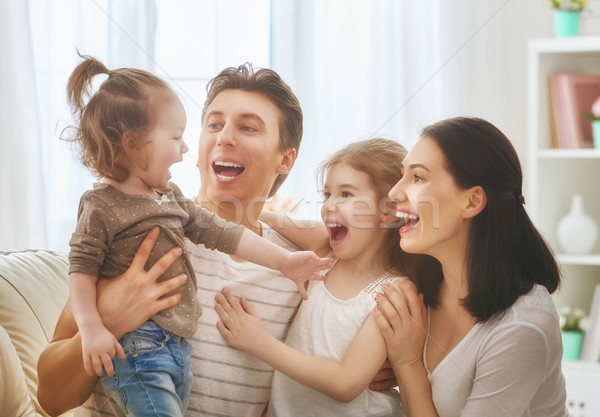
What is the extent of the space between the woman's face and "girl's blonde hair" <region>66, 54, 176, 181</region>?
55cm

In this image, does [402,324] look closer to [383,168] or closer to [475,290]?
[475,290]

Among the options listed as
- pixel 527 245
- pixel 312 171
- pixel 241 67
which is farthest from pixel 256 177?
pixel 312 171

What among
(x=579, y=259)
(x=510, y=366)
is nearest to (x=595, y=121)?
(x=579, y=259)

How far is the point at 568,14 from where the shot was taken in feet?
9.84

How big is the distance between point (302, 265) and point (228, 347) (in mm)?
247

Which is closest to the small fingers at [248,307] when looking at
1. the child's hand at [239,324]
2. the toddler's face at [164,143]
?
the child's hand at [239,324]

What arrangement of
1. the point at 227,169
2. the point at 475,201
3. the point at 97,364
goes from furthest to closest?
the point at 227,169 → the point at 475,201 → the point at 97,364

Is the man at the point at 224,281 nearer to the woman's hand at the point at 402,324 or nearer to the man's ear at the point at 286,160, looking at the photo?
the man's ear at the point at 286,160

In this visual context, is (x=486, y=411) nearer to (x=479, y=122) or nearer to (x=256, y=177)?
(x=479, y=122)

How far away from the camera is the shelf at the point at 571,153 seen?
292 centimetres

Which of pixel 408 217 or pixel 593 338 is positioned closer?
pixel 408 217

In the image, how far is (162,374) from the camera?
1.21 meters

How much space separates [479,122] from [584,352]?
2.04 m

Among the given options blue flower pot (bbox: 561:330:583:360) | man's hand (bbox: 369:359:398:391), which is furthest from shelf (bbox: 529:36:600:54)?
man's hand (bbox: 369:359:398:391)
